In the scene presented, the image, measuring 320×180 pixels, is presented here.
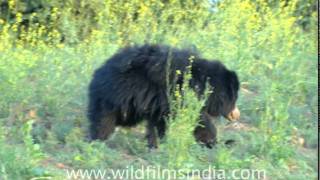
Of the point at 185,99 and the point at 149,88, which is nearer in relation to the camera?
the point at 185,99

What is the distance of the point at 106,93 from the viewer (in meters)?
6.32

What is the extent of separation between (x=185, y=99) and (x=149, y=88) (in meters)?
0.47

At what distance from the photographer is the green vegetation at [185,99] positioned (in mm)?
5934

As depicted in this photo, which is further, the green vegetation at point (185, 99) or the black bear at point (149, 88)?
the black bear at point (149, 88)

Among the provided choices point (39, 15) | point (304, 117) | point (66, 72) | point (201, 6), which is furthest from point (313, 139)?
point (39, 15)

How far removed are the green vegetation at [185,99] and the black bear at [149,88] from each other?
234mm

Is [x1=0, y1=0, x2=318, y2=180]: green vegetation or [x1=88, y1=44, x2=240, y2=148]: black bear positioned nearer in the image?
[x1=0, y1=0, x2=318, y2=180]: green vegetation

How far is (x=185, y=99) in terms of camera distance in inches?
236

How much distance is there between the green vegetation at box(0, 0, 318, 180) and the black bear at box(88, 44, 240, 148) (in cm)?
23

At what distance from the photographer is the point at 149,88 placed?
6.33 meters

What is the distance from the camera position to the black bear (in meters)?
6.30

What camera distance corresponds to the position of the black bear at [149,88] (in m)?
6.30

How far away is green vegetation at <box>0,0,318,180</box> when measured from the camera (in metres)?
5.93

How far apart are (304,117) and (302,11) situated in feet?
16.5
